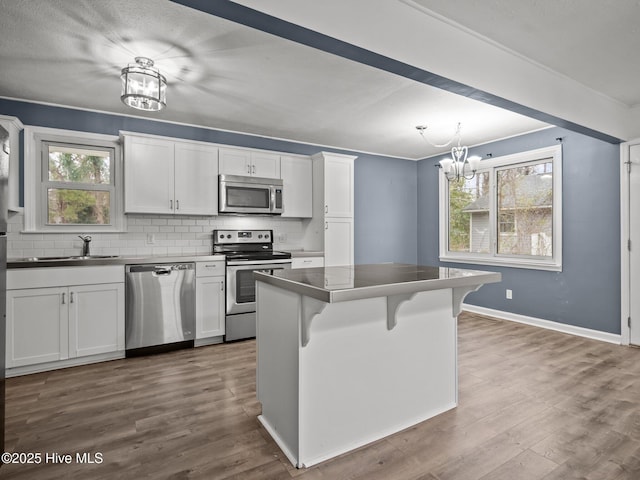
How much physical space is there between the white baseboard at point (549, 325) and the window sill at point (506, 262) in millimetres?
627

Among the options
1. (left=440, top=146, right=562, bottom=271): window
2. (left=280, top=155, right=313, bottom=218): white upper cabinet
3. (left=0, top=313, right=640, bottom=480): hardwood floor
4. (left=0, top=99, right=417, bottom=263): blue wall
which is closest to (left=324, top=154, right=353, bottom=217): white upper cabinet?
(left=280, top=155, right=313, bottom=218): white upper cabinet

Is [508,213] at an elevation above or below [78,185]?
below

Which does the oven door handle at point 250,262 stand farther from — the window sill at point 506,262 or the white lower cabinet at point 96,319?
the window sill at point 506,262

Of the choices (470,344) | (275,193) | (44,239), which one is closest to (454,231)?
(470,344)

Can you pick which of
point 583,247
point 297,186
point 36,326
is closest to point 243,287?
point 297,186

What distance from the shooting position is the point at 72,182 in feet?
12.1

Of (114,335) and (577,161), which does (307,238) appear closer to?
(114,335)

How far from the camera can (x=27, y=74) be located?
9.48ft

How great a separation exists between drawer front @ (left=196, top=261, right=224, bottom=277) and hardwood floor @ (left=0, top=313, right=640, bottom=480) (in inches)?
35.3

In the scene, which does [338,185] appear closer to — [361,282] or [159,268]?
[159,268]

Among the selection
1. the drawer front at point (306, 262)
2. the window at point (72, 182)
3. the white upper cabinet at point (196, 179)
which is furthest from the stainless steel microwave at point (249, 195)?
the window at point (72, 182)

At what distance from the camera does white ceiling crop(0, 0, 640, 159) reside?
6.82ft

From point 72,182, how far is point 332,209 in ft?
9.62

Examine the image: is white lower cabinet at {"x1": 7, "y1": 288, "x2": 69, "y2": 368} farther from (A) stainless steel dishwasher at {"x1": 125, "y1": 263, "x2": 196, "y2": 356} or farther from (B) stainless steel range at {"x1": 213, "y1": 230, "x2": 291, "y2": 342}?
(B) stainless steel range at {"x1": 213, "y1": 230, "x2": 291, "y2": 342}
